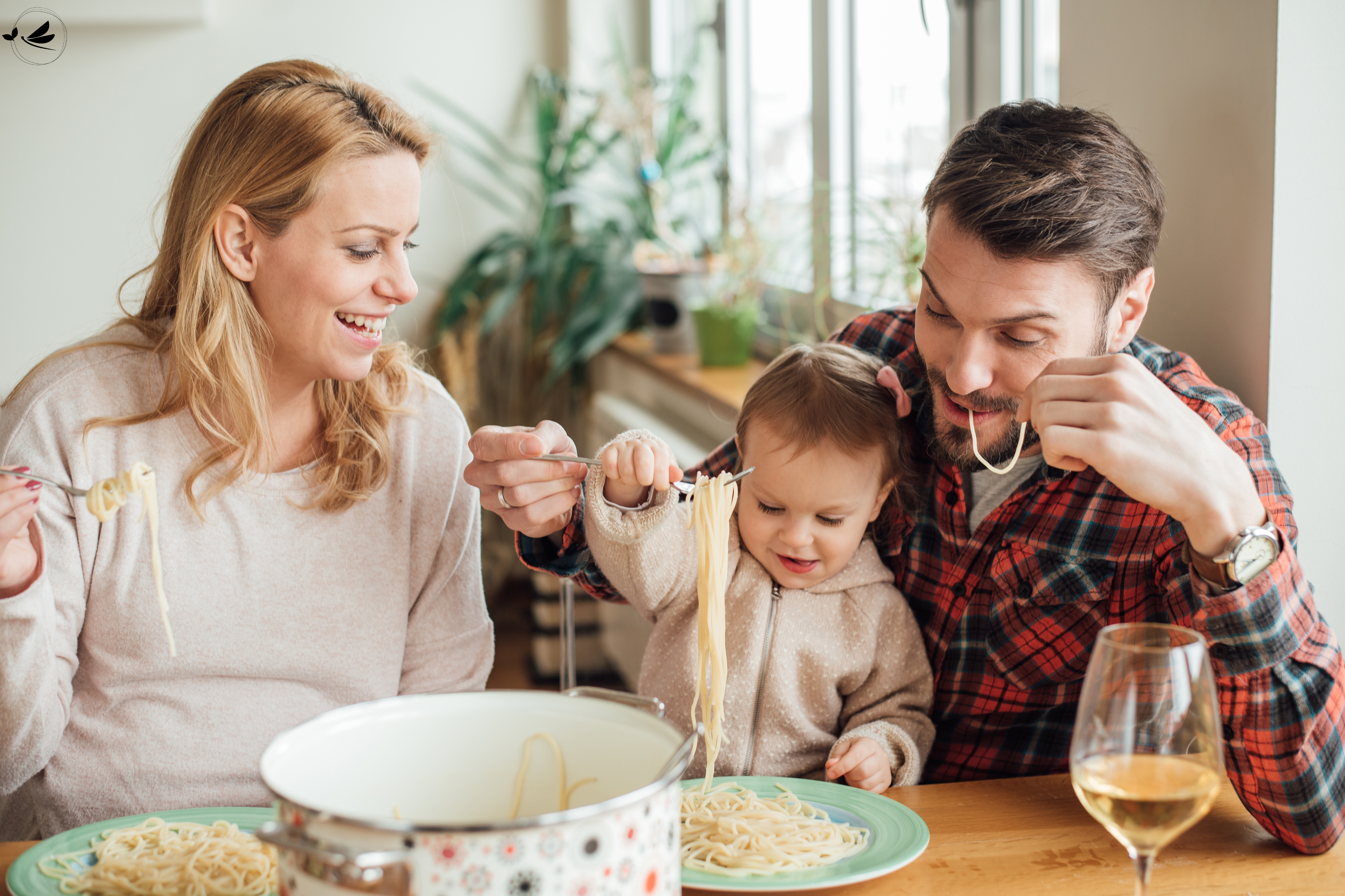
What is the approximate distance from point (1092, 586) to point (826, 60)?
6.98ft

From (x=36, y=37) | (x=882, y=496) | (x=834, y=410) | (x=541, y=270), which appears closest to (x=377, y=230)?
(x=834, y=410)

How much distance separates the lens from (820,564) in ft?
4.72

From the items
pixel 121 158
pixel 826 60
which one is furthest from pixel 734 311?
pixel 121 158

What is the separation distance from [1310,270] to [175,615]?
1.47 m

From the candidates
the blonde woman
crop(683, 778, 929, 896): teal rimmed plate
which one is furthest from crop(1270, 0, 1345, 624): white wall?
the blonde woman

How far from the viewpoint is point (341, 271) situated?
1.43 meters

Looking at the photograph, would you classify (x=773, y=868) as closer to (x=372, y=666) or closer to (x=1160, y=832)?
(x=1160, y=832)

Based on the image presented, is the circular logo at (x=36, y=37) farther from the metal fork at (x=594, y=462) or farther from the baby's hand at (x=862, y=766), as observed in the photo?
the baby's hand at (x=862, y=766)

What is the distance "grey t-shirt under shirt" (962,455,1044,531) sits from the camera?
1.44 meters

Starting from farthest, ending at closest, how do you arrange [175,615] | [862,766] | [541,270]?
1. [541,270]
2. [175,615]
3. [862,766]

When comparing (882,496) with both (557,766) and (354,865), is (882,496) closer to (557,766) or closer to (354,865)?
(557,766)

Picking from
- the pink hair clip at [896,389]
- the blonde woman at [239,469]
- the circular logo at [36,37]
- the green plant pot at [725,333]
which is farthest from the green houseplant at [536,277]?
the pink hair clip at [896,389]

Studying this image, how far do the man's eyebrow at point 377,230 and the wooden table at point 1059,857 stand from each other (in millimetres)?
783

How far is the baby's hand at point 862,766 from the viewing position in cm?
128
